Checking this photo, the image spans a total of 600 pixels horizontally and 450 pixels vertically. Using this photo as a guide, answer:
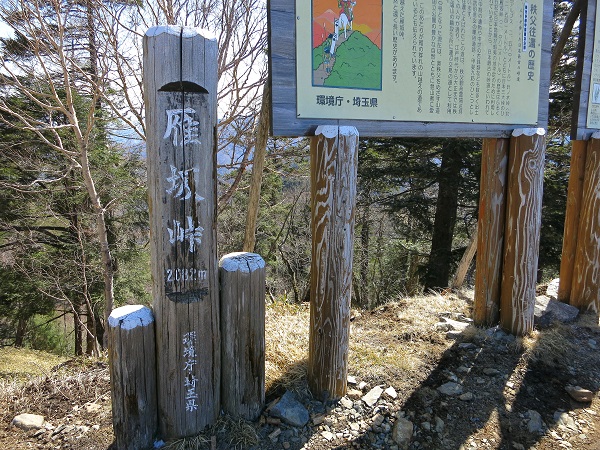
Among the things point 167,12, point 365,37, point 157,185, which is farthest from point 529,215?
point 167,12

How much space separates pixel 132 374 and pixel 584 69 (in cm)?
470

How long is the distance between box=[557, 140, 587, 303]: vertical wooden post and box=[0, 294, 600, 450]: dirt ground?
698mm

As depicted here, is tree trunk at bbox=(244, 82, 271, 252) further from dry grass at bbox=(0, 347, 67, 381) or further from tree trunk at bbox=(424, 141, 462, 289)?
dry grass at bbox=(0, 347, 67, 381)

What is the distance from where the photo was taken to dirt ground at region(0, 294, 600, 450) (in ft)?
7.74

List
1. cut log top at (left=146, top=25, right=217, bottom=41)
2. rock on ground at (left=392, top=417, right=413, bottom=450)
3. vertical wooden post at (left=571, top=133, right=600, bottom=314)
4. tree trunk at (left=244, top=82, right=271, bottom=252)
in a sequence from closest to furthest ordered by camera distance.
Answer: cut log top at (left=146, top=25, right=217, bottom=41)
rock on ground at (left=392, top=417, right=413, bottom=450)
vertical wooden post at (left=571, top=133, right=600, bottom=314)
tree trunk at (left=244, top=82, right=271, bottom=252)

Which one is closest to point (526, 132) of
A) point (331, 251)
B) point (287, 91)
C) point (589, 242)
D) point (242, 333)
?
point (589, 242)

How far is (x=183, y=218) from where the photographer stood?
2.05m

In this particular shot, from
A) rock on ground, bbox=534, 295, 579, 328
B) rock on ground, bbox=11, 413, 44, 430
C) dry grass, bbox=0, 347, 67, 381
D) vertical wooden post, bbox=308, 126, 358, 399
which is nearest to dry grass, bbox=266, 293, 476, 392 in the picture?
vertical wooden post, bbox=308, 126, 358, 399

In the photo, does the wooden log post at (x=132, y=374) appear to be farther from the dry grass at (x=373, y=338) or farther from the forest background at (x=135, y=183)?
the forest background at (x=135, y=183)

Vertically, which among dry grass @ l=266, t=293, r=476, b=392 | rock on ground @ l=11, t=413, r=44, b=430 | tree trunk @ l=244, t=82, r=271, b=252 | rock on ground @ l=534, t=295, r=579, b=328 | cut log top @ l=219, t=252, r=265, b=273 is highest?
tree trunk @ l=244, t=82, r=271, b=252

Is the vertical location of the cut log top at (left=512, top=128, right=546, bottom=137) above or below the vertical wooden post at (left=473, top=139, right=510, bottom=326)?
above

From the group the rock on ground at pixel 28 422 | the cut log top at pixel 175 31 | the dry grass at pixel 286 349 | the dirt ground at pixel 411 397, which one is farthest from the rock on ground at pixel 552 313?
the rock on ground at pixel 28 422

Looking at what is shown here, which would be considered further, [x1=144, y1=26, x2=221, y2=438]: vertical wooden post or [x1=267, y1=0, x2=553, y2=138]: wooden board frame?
[x1=267, y1=0, x2=553, y2=138]: wooden board frame

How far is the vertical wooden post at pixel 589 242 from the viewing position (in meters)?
4.07
